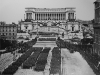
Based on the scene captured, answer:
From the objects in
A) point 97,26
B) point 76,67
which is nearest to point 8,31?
point 97,26

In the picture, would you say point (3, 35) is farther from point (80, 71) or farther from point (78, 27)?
point (80, 71)

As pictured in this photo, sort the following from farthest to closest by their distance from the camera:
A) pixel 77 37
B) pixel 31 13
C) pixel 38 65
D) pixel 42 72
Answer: pixel 31 13 → pixel 77 37 → pixel 38 65 → pixel 42 72

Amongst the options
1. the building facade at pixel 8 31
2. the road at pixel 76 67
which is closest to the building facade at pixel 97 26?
the road at pixel 76 67

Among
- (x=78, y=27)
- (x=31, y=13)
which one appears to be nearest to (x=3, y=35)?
(x=31, y=13)

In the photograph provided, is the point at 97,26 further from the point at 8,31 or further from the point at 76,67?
the point at 8,31

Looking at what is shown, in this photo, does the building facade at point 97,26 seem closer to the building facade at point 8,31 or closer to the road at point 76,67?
the road at point 76,67

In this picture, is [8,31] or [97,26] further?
[8,31]

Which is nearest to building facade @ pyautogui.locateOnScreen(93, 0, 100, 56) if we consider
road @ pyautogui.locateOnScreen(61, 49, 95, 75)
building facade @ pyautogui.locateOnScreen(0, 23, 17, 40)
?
road @ pyautogui.locateOnScreen(61, 49, 95, 75)

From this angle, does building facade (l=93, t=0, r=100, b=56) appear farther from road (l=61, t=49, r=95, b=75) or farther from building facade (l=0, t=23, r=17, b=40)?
building facade (l=0, t=23, r=17, b=40)

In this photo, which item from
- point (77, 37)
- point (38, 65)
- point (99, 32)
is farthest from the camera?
point (77, 37)

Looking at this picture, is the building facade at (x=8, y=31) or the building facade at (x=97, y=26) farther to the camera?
the building facade at (x=8, y=31)

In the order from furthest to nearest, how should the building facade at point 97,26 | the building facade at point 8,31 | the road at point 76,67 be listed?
1. the building facade at point 8,31
2. the building facade at point 97,26
3. the road at point 76,67
